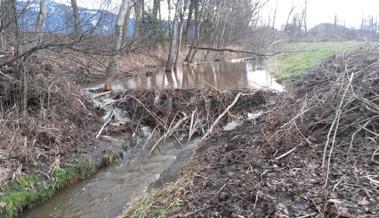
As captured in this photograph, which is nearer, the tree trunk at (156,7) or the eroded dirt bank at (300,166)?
the eroded dirt bank at (300,166)

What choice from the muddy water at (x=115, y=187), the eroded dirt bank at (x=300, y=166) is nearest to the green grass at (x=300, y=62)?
the eroded dirt bank at (x=300, y=166)

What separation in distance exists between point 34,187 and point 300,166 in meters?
4.08

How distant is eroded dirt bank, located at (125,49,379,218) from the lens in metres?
3.83

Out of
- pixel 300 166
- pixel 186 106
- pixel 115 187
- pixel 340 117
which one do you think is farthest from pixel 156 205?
pixel 186 106

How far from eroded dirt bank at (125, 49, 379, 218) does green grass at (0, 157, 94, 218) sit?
188 cm

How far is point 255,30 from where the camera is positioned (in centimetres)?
4912

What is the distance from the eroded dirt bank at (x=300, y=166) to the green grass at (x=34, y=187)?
1.88 metres

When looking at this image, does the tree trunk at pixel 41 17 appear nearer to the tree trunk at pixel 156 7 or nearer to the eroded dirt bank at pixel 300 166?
the eroded dirt bank at pixel 300 166

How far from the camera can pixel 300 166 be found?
185 inches

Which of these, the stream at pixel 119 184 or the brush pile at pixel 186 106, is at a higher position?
the brush pile at pixel 186 106

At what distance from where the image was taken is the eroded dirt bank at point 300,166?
12.6 ft

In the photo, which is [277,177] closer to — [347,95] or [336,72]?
[347,95]

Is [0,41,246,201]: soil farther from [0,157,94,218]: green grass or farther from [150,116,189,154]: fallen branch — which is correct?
[150,116,189,154]: fallen branch

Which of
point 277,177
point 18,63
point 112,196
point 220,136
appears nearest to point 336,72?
point 220,136
